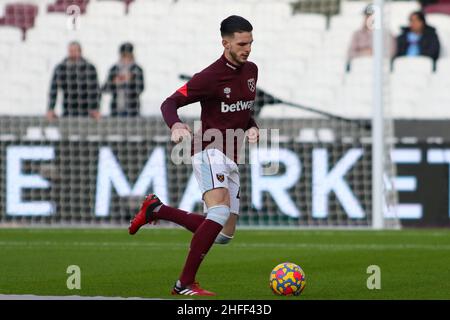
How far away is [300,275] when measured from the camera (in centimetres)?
764

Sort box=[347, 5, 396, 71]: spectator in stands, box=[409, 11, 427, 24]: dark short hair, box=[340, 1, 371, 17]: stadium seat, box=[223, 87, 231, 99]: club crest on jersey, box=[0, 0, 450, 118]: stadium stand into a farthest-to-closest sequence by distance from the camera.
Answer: box=[340, 1, 371, 17]: stadium seat
box=[347, 5, 396, 71]: spectator in stands
box=[0, 0, 450, 118]: stadium stand
box=[409, 11, 427, 24]: dark short hair
box=[223, 87, 231, 99]: club crest on jersey

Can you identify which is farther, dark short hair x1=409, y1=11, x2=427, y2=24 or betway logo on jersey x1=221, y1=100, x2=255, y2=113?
dark short hair x1=409, y1=11, x2=427, y2=24

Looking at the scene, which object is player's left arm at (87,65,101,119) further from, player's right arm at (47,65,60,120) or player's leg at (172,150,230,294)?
player's leg at (172,150,230,294)

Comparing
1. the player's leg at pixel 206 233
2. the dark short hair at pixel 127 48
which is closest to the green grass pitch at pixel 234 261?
the player's leg at pixel 206 233

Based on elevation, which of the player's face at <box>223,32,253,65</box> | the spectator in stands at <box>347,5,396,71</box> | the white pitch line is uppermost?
the spectator in stands at <box>347,5,396,71</box>

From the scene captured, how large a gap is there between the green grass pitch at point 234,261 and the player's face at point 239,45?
58.3 inches

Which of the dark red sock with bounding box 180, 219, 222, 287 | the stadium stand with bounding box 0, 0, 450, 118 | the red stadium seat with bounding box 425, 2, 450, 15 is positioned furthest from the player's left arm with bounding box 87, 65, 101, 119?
the dark red sock with bounding box 180, 219, 222, 287

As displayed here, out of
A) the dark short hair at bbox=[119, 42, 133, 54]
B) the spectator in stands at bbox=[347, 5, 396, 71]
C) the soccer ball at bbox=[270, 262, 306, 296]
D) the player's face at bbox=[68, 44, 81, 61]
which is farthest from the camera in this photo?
the spectator in stands at bbox=[347, 5, 396, 71]

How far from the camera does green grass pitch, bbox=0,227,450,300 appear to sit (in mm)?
8047

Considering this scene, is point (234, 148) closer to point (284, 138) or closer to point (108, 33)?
point (284, 138)

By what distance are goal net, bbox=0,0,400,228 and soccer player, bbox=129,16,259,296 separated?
6825mm

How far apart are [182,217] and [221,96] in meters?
0.92

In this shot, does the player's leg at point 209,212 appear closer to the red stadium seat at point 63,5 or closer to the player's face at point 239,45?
the player's face at point 239,45
